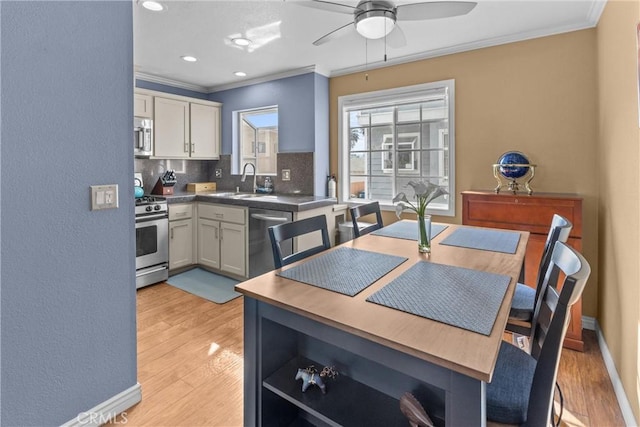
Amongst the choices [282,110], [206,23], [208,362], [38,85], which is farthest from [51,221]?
[282,110]

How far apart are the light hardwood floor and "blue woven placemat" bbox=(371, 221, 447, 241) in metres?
1.17

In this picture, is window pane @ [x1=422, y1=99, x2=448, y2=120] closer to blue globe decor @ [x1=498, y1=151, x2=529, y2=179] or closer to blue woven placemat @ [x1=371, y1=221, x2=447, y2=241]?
blue globe decor @ [x1=498, y1=151, x2=529, y2=179]

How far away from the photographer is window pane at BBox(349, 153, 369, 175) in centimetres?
399

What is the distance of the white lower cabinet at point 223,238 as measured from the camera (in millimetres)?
3672

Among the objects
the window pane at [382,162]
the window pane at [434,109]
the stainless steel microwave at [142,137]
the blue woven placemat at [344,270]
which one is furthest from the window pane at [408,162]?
the stainless steel microwave at [142,137]

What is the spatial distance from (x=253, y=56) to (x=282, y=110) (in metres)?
0.79

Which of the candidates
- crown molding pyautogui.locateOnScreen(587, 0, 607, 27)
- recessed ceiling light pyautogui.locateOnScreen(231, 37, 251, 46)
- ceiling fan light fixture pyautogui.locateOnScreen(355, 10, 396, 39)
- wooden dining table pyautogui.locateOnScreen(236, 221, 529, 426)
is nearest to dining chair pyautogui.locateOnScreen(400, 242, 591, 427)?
wooden dining table pyautogui.locateOnScreen(236, 221, 529, 426)

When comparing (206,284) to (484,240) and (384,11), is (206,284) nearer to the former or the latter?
(484,240)

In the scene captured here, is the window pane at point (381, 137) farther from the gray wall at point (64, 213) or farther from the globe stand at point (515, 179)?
the gray wall at point (64, 213)

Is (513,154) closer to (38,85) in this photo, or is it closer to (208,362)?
(208,362)

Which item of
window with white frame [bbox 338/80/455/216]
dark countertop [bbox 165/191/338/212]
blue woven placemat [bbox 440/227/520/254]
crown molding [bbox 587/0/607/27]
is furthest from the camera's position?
window with white frame [bbox 338/80/455/216]

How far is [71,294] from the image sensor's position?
1.56 metres

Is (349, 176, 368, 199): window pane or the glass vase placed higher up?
(349, 176, 368, 199): window pane

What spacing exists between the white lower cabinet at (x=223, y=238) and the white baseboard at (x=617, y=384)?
311 cm
